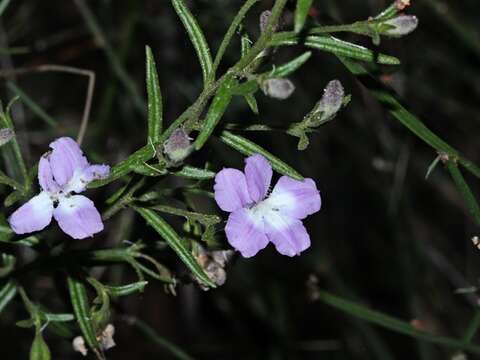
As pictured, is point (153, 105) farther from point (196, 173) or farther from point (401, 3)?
point (401, 3)

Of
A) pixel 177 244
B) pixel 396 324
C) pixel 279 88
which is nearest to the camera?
pixel 279 88

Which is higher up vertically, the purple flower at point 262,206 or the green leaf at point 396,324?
the purple flower at point 262,206

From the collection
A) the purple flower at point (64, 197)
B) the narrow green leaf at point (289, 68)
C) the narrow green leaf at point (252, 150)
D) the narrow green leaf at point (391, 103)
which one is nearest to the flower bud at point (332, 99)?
the narrow green leaf at point (289, 68)

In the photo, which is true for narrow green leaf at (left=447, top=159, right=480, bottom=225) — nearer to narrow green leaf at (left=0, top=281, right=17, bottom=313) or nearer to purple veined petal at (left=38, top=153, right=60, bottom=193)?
purple veined petal at (left=38, top=153, right=60, bottom=193)

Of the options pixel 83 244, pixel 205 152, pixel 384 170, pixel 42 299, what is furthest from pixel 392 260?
pixel 205 152

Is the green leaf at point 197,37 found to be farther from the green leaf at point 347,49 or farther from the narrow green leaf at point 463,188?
the narrow green leaf at point 463,188

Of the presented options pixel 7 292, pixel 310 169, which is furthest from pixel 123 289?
pixel 310 169

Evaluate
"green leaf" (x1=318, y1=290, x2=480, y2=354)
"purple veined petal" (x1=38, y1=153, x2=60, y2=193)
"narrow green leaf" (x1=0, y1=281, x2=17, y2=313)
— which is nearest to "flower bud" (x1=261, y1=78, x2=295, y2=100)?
"purple veined petal" (x1=38, y1=153, x2=60, y2=193)
